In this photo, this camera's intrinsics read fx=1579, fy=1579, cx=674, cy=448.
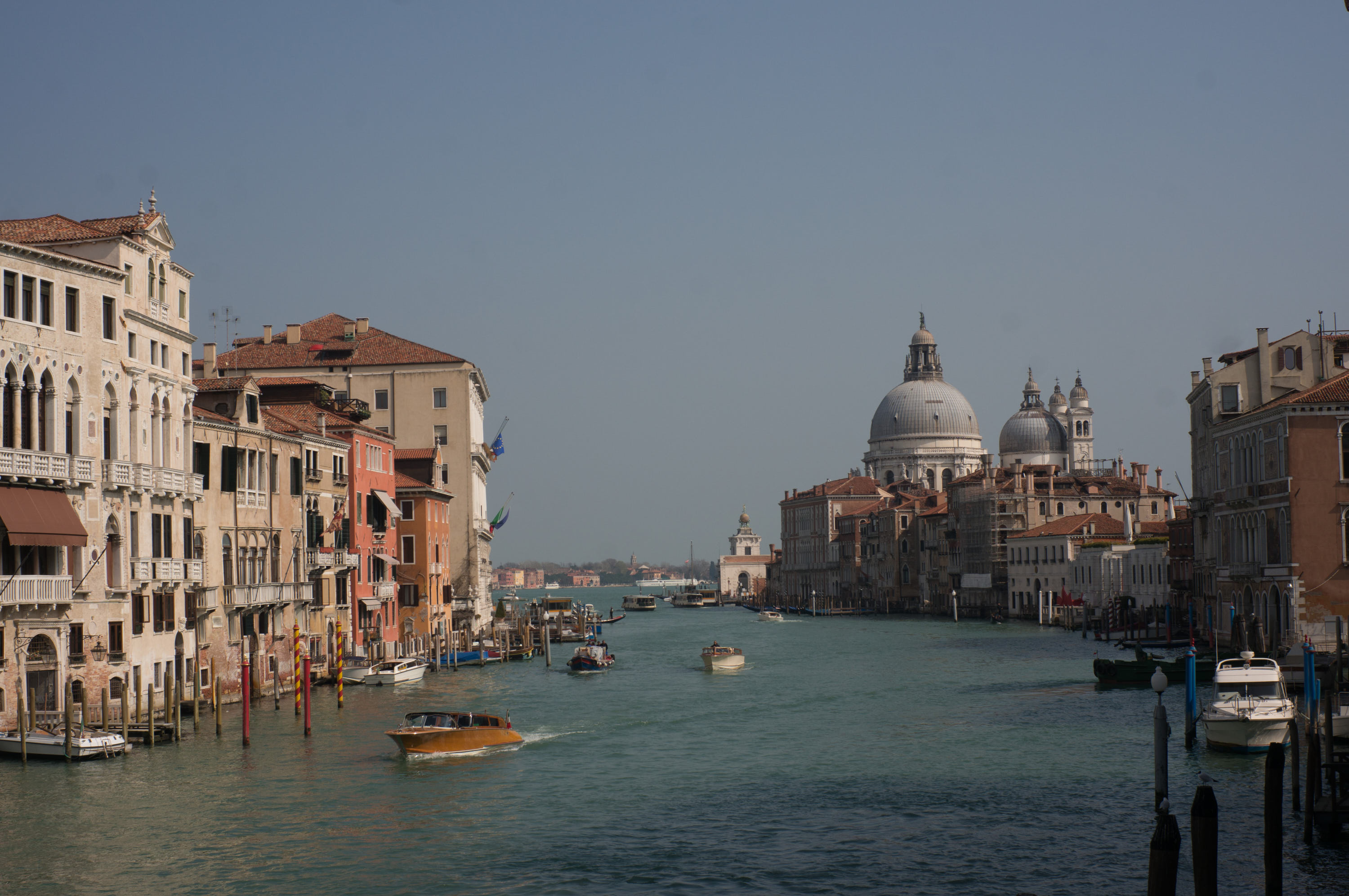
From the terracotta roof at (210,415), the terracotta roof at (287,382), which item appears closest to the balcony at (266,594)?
the terracotta roof at (210,415)

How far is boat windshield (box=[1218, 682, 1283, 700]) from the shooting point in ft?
84.5

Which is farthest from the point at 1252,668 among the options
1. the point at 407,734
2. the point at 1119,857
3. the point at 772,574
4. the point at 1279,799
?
the point at 772,574

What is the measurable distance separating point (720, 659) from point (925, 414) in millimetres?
103879

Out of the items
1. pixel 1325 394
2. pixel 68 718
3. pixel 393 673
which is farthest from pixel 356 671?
pixel 1325 394

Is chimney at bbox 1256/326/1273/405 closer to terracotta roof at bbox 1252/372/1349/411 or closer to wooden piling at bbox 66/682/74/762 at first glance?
terracotta roof at bbox 1252/372/1349/411

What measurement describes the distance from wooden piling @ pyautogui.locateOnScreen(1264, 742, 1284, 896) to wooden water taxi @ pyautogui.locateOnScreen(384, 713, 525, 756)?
48.1 ft

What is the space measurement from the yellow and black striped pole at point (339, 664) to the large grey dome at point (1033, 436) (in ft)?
326

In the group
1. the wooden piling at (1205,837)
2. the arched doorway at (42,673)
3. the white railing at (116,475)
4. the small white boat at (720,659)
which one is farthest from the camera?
the small white boat at (720,659)

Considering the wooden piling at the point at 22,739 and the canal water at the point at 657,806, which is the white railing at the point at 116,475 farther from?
the canal water at the point at 657,806

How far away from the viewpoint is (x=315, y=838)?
20.0 m

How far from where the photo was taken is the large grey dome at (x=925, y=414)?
150m

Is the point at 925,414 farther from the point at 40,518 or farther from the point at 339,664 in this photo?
the point at 40,518

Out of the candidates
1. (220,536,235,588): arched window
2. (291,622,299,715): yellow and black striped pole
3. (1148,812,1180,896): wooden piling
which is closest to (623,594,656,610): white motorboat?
(220,536,235,588): arched window

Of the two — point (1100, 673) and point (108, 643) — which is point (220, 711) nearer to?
point (108, 643)
